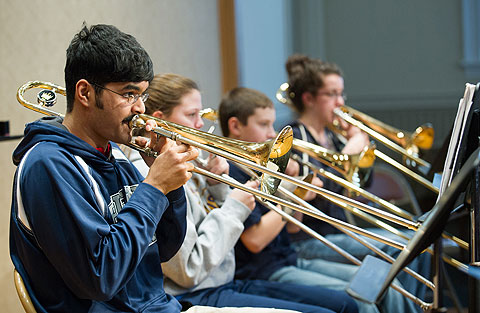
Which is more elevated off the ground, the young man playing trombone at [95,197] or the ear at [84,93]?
the ear at [84,93]

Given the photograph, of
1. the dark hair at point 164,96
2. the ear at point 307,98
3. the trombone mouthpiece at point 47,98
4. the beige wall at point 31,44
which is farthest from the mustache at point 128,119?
the ear at point 307,98

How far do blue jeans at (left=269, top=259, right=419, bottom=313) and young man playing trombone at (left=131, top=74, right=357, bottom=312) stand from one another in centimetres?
9

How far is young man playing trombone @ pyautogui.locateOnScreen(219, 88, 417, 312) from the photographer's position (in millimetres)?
1944

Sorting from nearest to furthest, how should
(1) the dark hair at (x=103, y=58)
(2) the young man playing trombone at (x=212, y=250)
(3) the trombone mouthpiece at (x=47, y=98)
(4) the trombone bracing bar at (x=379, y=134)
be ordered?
(1) the dark hair at (x=103, y=58) < (3) the trombone mouthpiece at (x=47, y=98) < (2) the young man playing trombone at (x=212, y=250) < (4) the trombone bracing bar at (x=379, y=134)

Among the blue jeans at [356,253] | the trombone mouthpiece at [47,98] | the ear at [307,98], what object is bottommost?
the blue jeans at [356,253]

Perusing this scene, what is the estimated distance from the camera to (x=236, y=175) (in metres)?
2.10

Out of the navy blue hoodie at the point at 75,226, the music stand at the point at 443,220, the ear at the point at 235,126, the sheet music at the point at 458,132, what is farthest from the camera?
the ear at the point at 235,126

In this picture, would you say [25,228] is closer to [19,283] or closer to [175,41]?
[19,283]

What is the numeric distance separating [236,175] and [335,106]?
93 cm

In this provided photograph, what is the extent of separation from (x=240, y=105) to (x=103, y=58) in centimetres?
100

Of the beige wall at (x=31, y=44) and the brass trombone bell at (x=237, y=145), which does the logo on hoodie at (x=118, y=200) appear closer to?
the brass trombone bell at (x=237, y=145)

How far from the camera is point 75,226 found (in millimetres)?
1124

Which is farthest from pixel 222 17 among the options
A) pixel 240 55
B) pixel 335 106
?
pixel 335 106

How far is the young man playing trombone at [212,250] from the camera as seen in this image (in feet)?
5.47
